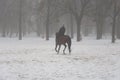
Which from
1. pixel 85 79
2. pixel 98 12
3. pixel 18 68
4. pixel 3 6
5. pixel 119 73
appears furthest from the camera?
pixel 3 6

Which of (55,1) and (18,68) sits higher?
(55,1)

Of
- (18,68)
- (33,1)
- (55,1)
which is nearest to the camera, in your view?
(18,68)

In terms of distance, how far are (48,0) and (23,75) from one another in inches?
1292

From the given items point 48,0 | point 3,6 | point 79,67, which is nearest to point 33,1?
point 3,6

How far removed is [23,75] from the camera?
37.7ft

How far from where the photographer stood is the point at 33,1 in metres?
70.5

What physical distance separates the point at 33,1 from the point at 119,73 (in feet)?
200

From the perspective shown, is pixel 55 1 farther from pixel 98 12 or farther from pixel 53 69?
pixel 53 69

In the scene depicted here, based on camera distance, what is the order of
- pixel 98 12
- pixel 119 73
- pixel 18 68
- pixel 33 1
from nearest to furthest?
pixel 119 73 → pixel 18 68 → pixel 98 12 → pixel 33 1

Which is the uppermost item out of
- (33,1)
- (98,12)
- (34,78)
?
(33,1)

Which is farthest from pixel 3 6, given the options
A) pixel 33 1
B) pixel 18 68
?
pixel 18 68

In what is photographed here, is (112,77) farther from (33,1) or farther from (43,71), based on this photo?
(33,1)

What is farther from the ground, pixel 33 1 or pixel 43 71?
pixel 33 1

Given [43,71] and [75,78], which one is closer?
[75,78]
